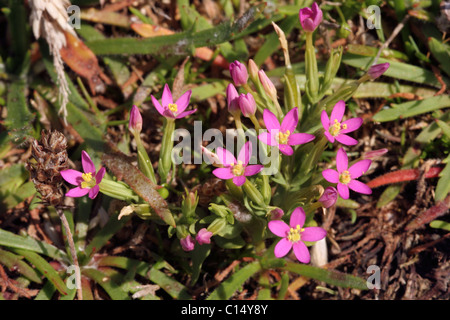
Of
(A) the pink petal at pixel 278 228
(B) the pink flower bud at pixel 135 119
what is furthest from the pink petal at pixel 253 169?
(B) the pink flower bud at pixel 135 119

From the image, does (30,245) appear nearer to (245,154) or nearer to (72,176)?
(72,176)

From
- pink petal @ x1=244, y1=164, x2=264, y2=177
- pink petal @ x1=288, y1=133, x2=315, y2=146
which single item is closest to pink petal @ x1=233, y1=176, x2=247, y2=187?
pink petal @ x1=244, y1=164, x2=264, y2=177

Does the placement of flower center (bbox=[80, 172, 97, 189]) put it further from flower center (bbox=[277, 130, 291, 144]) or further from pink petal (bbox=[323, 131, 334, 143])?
pink petal (bbox=[323, 131, 334, 143])

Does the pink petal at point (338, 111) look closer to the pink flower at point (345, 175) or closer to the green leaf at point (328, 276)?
the pink flower at point (345, 175)

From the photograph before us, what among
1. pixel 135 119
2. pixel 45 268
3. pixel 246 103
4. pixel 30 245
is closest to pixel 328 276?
pixel 246 103

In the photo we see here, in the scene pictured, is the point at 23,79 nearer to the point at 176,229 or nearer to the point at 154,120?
the point at 154,120
